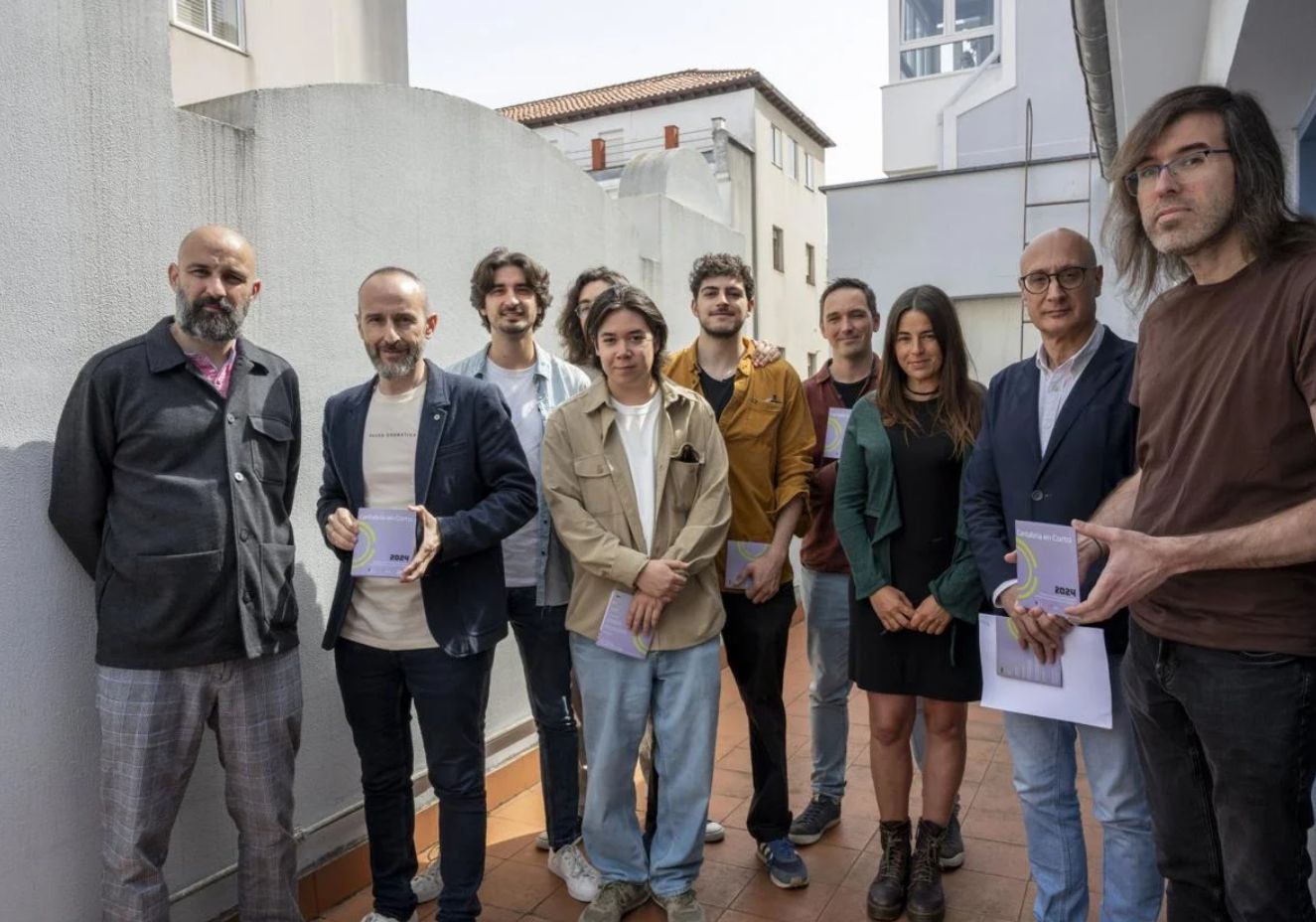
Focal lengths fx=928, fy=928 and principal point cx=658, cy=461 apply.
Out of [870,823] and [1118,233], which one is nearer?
[1118,233]

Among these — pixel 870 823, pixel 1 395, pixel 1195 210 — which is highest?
pixel 1195 210

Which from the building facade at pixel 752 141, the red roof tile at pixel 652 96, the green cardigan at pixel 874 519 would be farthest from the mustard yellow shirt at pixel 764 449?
the red roof tile at pixel 652 96

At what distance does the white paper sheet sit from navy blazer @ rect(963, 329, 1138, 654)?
0.06 metres

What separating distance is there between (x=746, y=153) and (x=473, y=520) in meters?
22.1

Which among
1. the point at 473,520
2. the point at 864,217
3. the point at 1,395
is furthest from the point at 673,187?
the point at 1,395

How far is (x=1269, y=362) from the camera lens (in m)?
1.76

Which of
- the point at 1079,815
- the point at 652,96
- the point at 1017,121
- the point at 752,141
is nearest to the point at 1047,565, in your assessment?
the point at 1079,815

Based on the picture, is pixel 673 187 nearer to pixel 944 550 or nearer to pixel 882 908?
pixel 944 550

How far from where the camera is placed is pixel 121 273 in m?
2.58

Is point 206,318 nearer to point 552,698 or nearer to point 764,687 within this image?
point 552,698

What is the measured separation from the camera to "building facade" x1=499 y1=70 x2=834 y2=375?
82.9ft

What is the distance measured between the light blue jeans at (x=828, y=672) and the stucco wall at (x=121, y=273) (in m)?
1.80

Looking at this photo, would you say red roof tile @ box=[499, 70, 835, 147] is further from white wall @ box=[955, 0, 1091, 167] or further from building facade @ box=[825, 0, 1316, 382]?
white wall @ box=[955, 0, 1091, 167]

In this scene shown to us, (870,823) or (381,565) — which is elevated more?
(381,565)
